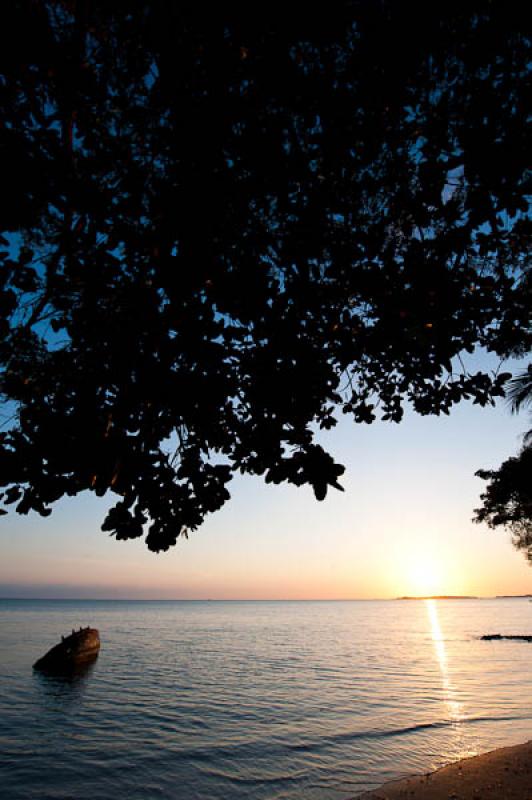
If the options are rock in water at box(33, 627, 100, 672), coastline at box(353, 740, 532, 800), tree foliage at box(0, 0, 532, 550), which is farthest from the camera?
rock in water at box(33, 627, 100, 672)

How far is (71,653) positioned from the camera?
31203 millimetres

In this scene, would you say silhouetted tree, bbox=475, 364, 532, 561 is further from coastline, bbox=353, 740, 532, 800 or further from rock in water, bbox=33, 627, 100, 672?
rock in water, bbox=33, 627, 100, 672

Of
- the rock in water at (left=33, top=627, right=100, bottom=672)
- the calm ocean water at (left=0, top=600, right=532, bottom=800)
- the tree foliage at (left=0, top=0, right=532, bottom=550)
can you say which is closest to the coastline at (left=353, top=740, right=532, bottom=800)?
the calm ocean water at (left=0, top=600, right=532, bottom=800)

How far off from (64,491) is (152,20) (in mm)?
4176

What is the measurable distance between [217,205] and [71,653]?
118ft

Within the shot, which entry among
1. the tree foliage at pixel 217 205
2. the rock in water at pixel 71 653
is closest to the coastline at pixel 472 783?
the tree foliage at pixel 217 205

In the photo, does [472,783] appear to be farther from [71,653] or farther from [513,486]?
[71,653]

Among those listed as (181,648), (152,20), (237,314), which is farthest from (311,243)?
(181,648)

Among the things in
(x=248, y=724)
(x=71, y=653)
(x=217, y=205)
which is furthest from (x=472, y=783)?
(x=71, y=653)

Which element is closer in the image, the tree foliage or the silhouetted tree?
the tree foliage

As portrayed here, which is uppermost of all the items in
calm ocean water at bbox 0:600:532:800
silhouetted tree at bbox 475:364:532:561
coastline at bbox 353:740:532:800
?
silhouetted tree at bbox 475:364:532:561

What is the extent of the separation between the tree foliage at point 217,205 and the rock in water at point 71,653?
32795mm

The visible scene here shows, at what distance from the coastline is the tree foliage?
27.3ft

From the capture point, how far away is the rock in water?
30125 mm
